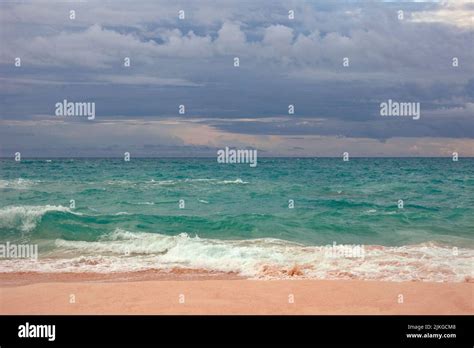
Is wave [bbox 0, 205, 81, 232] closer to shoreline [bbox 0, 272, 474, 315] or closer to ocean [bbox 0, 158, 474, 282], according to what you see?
ocean [bbox 0, 158, 474, 282]

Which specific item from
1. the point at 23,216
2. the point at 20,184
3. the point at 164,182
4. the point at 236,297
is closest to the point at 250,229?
the point at 236,297

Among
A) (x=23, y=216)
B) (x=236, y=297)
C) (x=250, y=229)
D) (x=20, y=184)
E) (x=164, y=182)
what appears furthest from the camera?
(x=164, y=182)

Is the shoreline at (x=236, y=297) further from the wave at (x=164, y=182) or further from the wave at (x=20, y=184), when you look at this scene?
the wave at (x=164, y=182)

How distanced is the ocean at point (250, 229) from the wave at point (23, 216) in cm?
3

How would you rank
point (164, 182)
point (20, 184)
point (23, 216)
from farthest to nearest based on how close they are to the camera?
point (164, 182), point (20, 184), point (23, 216)

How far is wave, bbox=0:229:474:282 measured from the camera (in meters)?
9.85

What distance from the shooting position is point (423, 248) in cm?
1266

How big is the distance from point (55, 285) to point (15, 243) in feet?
20.7

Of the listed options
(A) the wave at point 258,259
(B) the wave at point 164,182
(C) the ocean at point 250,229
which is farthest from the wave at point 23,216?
(B) the wave at point 164,182

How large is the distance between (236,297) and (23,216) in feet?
37.1

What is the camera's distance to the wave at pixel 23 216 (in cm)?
1583

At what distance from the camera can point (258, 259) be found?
11164 mm
